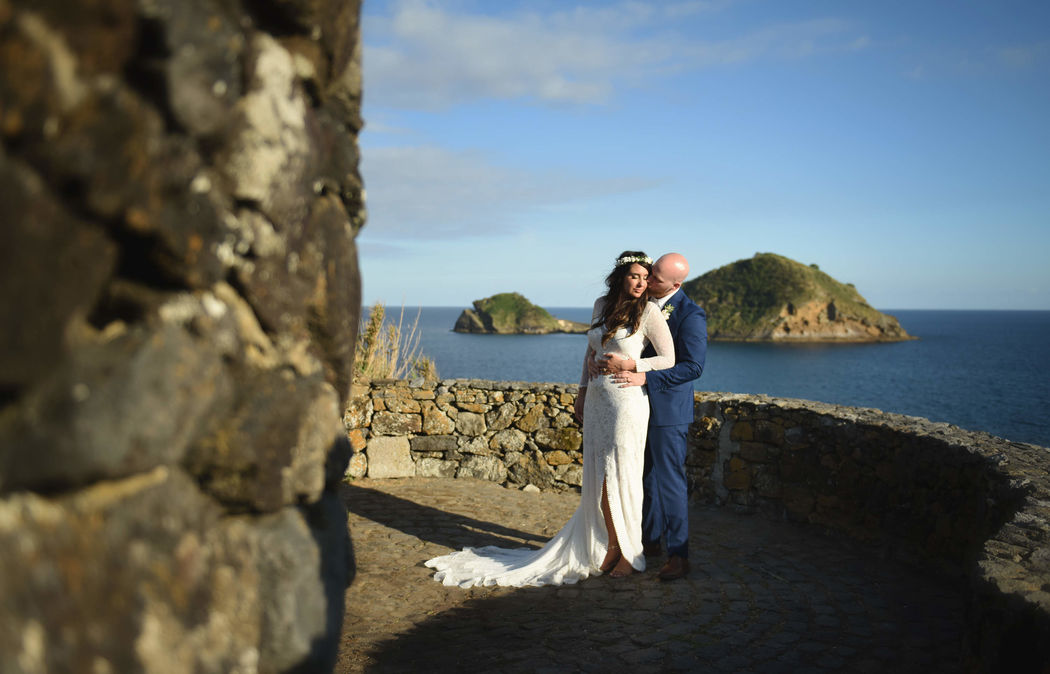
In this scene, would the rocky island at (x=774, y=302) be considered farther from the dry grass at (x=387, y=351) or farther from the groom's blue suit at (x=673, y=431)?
the groom's blue suit at (x=673, y=431)

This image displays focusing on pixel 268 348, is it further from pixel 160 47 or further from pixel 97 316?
pixel 160 47

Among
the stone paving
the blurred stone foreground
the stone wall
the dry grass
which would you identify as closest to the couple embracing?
the stone paving

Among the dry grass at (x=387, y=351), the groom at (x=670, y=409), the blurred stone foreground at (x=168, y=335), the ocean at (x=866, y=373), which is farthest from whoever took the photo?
the ocean at (x=866, y=373)

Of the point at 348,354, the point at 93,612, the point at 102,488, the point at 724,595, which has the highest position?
the point at 348,354

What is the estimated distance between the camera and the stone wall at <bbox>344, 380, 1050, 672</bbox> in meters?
3.14

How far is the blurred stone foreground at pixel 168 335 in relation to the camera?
131 centimetres

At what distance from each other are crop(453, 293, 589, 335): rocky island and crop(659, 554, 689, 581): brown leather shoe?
90398 millimetres

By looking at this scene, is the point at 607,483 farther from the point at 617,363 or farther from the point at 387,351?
the point at 387,351

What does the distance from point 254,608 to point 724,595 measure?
3750 millimetres

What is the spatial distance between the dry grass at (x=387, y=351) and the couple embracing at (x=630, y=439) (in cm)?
411

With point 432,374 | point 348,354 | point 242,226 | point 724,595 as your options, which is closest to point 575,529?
point 724,595

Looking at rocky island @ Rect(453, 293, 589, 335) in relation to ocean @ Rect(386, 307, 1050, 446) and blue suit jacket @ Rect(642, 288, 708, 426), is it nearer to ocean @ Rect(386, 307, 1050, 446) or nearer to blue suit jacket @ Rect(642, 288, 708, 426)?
ocean @ Rect(386, 307, 1050, 446)

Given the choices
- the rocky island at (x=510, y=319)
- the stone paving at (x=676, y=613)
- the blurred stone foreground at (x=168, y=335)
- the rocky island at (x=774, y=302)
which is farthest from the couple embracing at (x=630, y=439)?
the rocky island at (x=510, y=319)

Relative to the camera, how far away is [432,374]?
395 inches
